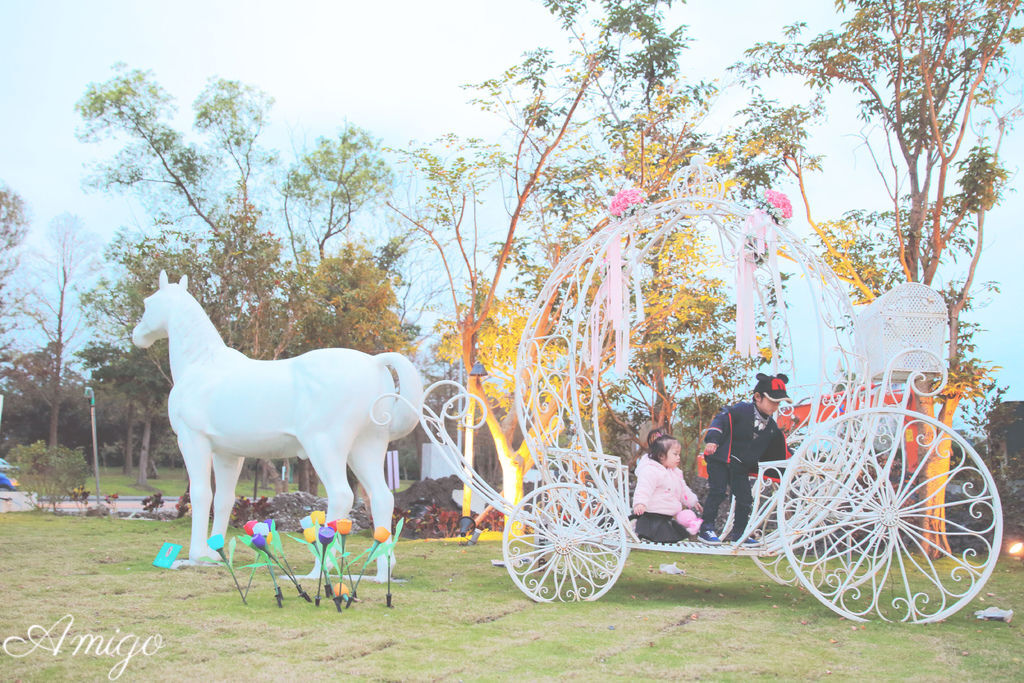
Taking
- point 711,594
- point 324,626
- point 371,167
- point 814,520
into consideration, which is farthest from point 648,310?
point 371,167

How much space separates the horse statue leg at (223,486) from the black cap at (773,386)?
4443 mm

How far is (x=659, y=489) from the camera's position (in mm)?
5953

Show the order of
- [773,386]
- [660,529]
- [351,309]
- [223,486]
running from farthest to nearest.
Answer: [351,309], [223,486], [773,386], [660,529]

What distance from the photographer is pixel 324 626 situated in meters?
4.63

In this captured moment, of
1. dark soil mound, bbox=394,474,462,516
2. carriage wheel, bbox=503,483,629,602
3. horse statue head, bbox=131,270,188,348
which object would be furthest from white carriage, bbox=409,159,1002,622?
dark soil mound, bbox=394,474,462,516

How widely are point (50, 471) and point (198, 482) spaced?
7.79m

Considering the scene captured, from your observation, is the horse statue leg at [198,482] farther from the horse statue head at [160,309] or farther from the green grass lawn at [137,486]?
the green grass lawn at [137,486]

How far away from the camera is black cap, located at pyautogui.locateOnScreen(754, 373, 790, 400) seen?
5.99 m

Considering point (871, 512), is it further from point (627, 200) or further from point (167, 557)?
point (167, 557)

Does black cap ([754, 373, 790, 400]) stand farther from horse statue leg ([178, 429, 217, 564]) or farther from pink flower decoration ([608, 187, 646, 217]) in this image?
horse statue leg ([178, 429, 217, 564])

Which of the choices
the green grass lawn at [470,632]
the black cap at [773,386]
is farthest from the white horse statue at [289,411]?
the black cap at [773,386]

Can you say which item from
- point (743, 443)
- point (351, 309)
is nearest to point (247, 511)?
point (351, 309)

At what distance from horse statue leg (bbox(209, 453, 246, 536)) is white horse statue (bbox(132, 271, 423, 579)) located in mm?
13

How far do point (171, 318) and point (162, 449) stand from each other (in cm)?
2415
